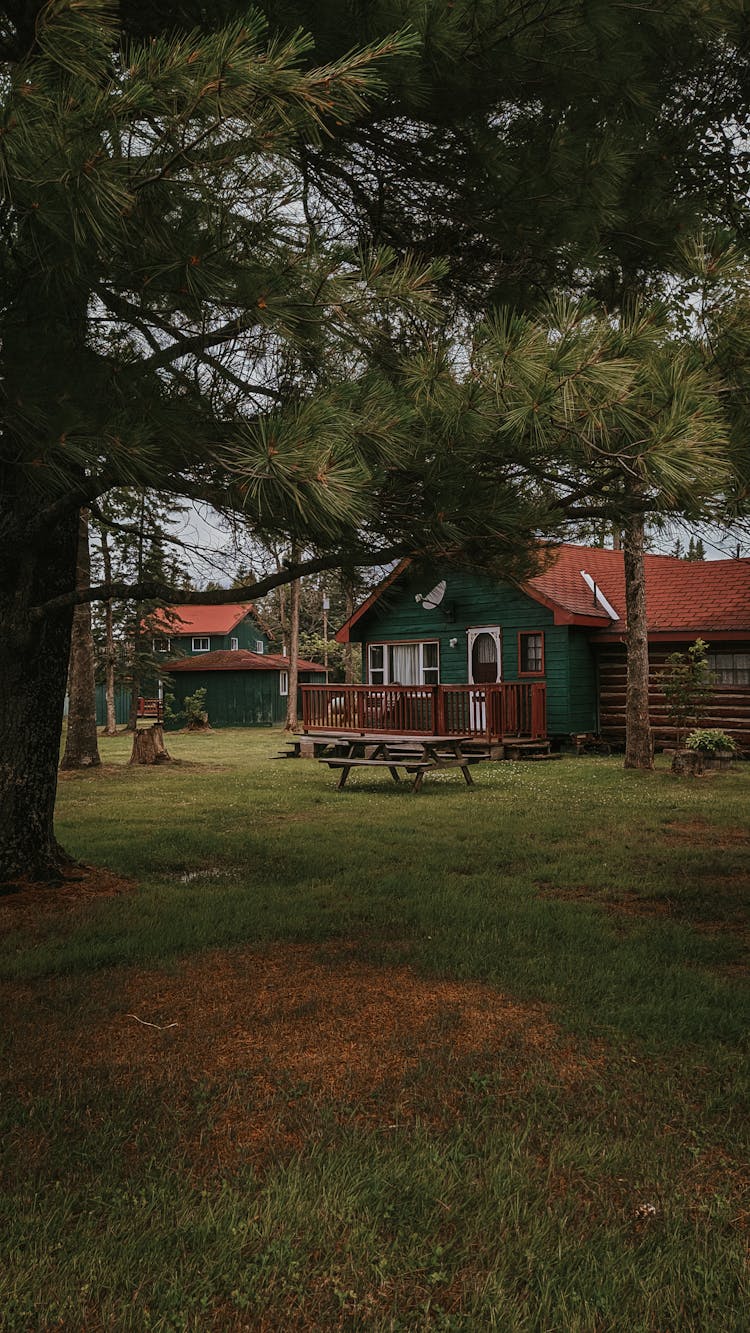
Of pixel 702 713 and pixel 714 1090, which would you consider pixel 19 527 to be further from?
pixel 702 713

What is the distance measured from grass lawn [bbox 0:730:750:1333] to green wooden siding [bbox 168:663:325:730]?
28.6m

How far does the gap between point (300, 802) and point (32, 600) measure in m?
5.82

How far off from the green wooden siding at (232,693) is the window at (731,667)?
21.8m

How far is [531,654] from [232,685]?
19.1 meters

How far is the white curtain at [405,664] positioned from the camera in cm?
2097

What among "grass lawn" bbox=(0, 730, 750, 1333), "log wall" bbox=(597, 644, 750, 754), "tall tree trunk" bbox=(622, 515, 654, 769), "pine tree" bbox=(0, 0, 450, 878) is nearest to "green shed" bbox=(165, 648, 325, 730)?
"log wall" bbox=(597, 644, 750, 754)

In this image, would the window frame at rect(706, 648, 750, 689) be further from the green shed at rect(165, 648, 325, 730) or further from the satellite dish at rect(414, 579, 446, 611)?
the green shed at rect(165, 648, 325, 730)

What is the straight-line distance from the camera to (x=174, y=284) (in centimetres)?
352

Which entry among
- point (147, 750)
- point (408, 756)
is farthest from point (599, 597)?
point (147, 750)

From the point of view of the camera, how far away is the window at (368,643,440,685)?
2067cm

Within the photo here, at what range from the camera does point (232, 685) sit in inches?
1396

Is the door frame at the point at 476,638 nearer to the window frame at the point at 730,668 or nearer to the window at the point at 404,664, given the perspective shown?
the window at the point at 404,664

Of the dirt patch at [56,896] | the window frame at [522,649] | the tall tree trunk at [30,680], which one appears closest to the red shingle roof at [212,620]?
the window frame at [522,649]

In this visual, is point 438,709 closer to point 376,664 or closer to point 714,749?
point 376,664
